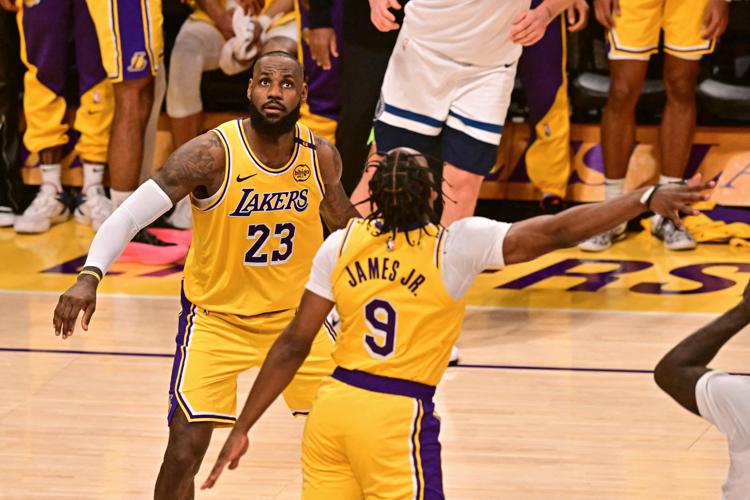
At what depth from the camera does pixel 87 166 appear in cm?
916

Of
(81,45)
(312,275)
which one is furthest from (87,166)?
(312,275)

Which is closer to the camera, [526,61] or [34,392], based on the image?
[34,392]

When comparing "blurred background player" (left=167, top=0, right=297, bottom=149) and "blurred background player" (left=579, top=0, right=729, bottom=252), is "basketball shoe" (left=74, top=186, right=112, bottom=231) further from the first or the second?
"blurred background player" (left=579, top=0, right=729, bottom=252)

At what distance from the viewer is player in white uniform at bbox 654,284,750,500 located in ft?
11.0

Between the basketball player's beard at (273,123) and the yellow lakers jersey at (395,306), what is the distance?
3.38 ft

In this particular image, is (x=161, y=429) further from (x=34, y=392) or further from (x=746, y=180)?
(x=746, y=180)

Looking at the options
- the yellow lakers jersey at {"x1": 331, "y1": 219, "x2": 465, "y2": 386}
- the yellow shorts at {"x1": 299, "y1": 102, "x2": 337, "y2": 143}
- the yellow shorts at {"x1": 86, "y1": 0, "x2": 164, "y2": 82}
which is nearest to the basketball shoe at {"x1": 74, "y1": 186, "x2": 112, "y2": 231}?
the yellow shorts at {"x1": 86, "y1": 0, "x2": 164, "y2": 82}

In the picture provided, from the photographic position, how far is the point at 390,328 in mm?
Result: 3621

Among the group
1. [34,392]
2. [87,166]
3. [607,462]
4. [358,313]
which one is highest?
[358,313]

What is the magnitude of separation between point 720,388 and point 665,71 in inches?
211

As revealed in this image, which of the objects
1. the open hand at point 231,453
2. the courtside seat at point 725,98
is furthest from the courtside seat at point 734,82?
the open hand at point 231,453

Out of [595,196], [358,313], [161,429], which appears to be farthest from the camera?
[595,196]

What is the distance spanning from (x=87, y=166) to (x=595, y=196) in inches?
128

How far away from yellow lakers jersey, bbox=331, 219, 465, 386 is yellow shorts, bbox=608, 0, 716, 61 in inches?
197
